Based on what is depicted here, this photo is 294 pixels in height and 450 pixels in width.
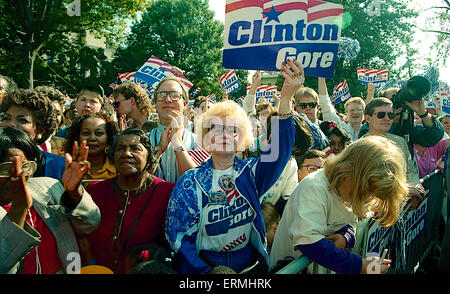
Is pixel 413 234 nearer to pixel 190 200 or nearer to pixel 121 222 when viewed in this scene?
pixel 190 200

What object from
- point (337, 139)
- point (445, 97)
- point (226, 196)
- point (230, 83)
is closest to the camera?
point (226, 196)

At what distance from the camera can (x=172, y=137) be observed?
9.27 ft

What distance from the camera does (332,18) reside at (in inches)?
109

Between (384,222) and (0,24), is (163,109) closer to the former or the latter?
(384,222)

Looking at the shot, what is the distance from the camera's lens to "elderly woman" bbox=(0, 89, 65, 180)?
2424mm

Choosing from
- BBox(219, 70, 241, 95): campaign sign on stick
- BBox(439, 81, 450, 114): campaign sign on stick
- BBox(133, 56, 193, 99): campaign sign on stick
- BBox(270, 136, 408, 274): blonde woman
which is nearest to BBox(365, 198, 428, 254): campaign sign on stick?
BBox(270, 136, 408, 274): blonde woman

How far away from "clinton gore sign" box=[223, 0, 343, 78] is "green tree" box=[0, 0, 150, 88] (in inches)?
Result: 364

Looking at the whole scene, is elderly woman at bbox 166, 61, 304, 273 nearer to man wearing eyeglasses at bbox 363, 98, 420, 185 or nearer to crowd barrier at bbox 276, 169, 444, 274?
crowd barrier at bbox 276, 169, 444, 274

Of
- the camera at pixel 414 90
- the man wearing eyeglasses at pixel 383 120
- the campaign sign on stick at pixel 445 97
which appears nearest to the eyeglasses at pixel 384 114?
the man wearing eyeglasses at pixel 383 120

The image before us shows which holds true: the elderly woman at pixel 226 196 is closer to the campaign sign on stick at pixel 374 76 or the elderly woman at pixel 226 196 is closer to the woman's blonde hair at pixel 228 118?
the woman's blonde hair at pixel 228 118

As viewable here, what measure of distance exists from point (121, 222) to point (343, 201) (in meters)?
1.40

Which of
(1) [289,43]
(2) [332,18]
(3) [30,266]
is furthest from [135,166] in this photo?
(2) [332,18]

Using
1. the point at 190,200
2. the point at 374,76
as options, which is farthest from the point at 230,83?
the point at 190,200

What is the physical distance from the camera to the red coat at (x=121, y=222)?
2148 millimetres
